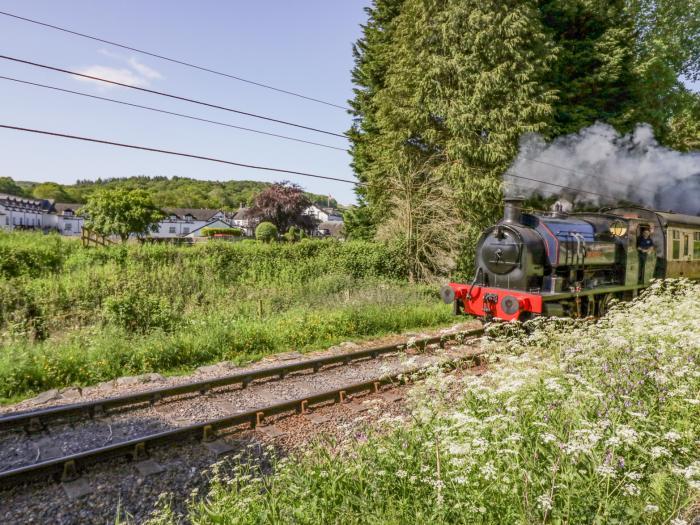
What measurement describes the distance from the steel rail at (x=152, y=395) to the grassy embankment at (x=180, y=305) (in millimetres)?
1272

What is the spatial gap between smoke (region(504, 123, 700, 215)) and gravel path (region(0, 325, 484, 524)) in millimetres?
13778

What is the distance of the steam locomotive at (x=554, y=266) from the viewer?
9.06 meters

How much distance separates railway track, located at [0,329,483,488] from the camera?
4164mm

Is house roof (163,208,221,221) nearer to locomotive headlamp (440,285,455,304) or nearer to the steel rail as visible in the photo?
locomotive headlamp (440,285,455,304)

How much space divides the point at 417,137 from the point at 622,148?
9742 millimetres

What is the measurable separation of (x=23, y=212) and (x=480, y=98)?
312 feet

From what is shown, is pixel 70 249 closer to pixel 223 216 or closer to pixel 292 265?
pixel 292 265

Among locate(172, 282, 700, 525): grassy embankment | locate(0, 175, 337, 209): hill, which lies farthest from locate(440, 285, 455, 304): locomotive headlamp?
locate(0, 175, 337, 209): hill

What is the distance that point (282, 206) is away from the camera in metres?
42.9

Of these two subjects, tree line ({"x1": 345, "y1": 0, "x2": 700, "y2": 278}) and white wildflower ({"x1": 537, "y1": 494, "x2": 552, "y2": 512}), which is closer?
white wildflower ({"x1": 537, "y1": 494, "x2": 552, "y2": 512})

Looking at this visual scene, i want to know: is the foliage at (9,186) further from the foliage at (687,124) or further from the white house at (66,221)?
the foliage at (687,124)

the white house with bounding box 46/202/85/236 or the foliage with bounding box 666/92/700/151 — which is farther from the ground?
the foliage with bounding box 666/92/700/151

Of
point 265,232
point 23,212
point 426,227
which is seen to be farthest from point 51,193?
point 426,227

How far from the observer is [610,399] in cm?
368
